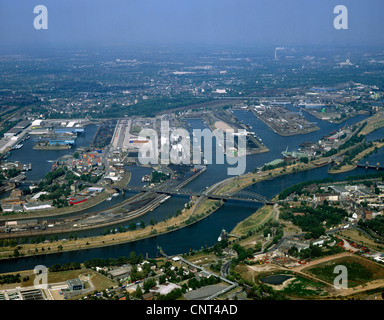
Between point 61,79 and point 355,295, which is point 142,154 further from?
point 61,79

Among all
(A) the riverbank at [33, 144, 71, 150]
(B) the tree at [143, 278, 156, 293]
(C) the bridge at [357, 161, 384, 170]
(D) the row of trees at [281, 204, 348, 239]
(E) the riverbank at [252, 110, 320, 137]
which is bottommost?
(B) the tree at [143, 278, 156, 293]

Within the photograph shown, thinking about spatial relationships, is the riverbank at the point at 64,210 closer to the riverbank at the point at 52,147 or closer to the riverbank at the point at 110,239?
the riverbank at the point at 110,239

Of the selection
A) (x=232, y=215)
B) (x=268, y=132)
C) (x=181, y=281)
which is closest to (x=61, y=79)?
(x=268, y=132)

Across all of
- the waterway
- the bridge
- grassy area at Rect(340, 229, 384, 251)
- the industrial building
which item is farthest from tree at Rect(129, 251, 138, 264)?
the bridge

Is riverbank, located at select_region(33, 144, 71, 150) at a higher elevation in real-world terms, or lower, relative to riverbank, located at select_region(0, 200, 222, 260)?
higher

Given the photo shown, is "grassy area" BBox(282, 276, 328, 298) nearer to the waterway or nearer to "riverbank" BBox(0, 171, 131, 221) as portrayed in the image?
the waterway

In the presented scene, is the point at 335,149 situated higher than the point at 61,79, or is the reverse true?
the point at 61,79

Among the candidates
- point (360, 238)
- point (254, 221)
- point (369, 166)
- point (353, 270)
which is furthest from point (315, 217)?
point (369, 166)

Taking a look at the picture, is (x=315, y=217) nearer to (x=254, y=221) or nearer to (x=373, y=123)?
(x=254, y=221)
